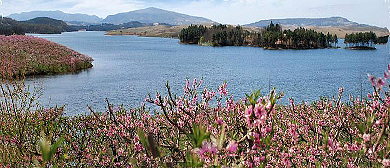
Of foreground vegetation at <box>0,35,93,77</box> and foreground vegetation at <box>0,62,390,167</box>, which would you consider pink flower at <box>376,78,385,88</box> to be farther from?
foreground vegetation at <box>0,35,93,77</box>

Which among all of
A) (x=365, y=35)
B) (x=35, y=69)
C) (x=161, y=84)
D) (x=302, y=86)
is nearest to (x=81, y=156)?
(x=161, y=84)

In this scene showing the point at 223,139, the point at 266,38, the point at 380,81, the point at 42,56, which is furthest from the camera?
the point at 266,38

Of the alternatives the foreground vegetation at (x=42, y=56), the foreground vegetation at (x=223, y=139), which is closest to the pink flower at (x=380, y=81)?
the foreground vegetation at (x=223, y=139)

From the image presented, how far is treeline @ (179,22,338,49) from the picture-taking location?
88375 millimetres

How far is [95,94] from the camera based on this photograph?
21.0 m

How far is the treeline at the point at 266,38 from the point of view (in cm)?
8838

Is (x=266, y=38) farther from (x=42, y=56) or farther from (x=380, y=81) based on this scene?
(x=380, y=81)

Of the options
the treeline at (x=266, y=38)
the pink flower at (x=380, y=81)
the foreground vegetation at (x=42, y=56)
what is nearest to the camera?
the pink flower at (x=380, y=81)

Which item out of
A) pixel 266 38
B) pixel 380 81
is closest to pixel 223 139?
pixel 380 81

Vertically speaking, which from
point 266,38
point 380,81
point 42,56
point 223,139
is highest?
point 266,38

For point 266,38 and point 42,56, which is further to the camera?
point 266,38

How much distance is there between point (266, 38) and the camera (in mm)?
88375

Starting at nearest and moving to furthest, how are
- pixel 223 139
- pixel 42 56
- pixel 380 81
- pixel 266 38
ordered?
pixel 223 139 < pixel 380 81 < pixel 42 56 < pixel 266 38

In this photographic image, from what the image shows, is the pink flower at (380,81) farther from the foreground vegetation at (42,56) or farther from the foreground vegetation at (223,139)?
the foreground vegetation at (42,56)
